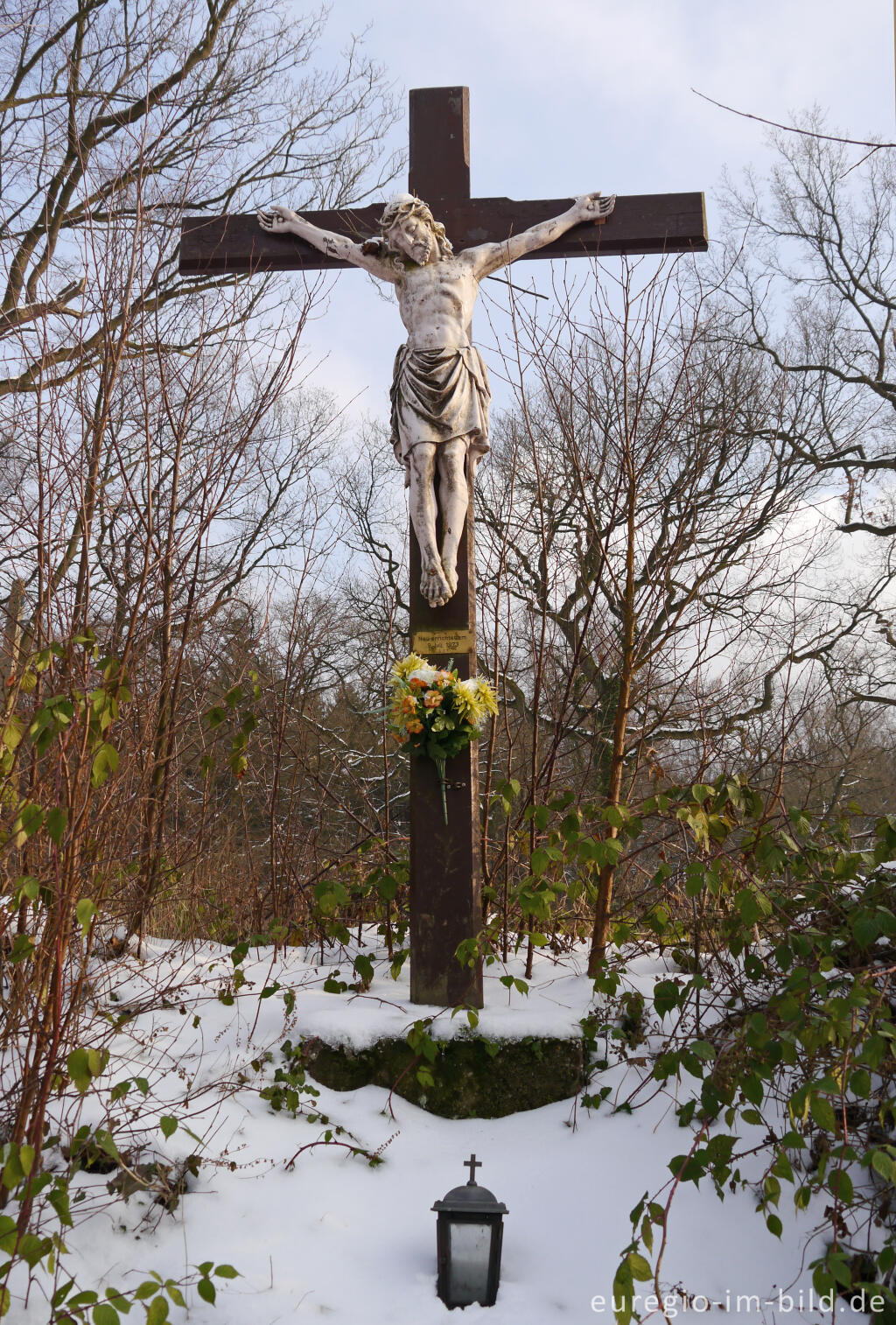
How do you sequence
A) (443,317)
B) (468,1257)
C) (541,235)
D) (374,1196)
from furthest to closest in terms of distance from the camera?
(541,235) < (443,317) < (374,1196) < (468,1257)

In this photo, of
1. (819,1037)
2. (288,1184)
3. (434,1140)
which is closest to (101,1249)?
(288,1184)

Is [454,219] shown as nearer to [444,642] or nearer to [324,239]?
[324,239]

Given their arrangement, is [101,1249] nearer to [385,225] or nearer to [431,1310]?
[431,1310]

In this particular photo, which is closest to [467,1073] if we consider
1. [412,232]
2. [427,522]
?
[427,522]

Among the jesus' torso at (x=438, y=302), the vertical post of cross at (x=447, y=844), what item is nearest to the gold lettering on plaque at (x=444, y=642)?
the vertical post of cross at (x=447, y=844)

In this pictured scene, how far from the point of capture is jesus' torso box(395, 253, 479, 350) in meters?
4.12

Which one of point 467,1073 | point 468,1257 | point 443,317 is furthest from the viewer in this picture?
point 443,317

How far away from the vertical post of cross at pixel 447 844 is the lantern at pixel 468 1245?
1.14 m

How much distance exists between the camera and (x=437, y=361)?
409 centimetres

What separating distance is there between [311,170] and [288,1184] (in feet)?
28.5

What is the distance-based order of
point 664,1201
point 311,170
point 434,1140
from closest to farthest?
point 664,1201
point 434,1140
point 311,170

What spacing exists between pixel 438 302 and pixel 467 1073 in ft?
9.58

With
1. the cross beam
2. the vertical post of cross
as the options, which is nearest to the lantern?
the vertical post of cross

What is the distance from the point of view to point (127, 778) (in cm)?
262
